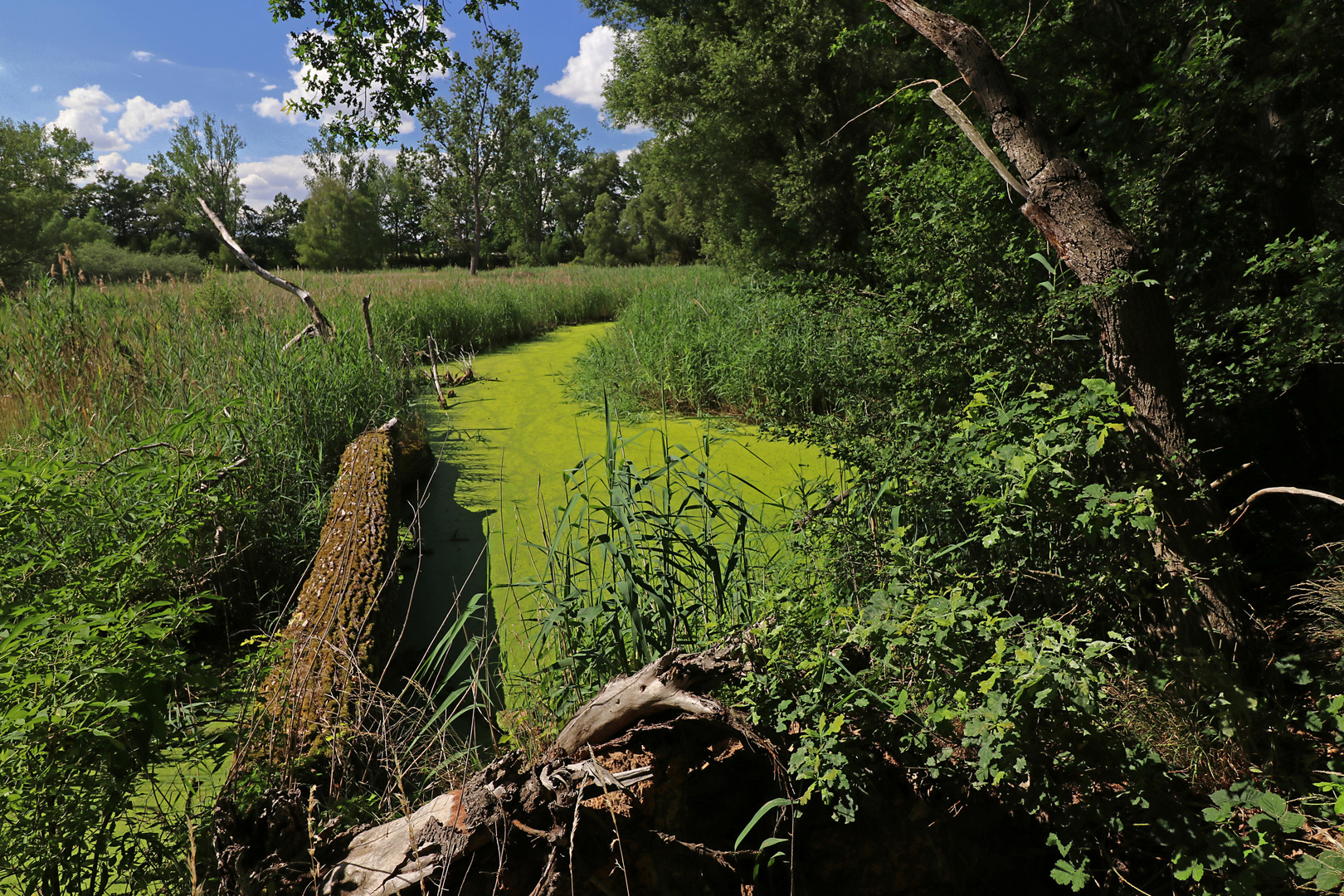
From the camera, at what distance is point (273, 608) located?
105 inches

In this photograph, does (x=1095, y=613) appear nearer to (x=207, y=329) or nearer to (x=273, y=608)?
(x=273, y=608)

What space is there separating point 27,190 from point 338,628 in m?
23.6

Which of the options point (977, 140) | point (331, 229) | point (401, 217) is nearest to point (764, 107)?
point (977, 140)

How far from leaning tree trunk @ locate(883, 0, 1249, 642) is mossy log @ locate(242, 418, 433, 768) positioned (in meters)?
2.14

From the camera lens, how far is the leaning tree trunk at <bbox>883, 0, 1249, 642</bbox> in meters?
1.65

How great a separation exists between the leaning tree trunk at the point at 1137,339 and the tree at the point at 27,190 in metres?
20.5

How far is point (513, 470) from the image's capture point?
4.11m

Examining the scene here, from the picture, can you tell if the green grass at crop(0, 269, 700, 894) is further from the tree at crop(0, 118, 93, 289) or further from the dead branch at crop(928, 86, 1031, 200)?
the tree at crop(0, 118, 93, 289)

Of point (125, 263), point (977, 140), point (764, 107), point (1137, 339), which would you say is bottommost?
point (1137, 339)

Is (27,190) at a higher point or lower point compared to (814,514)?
higher

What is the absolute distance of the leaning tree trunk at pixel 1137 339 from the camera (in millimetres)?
1653

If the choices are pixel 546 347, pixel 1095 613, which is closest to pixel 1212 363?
pixel 1095 613

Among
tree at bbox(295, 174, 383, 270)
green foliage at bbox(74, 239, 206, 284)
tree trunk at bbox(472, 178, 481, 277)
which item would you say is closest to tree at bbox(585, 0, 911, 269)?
green foliage at bbox(74, 239, 206, 284)

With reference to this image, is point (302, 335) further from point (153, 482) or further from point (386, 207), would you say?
point (386, 207)
